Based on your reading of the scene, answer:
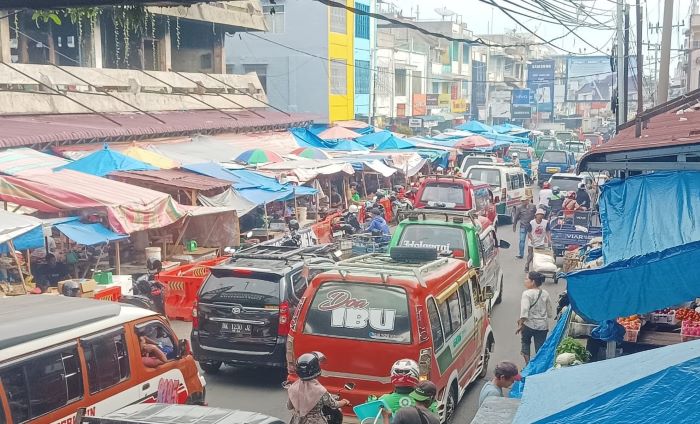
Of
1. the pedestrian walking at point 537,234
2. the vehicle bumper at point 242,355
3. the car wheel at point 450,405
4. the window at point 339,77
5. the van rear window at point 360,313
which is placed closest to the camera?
the van rear window at point 360,313

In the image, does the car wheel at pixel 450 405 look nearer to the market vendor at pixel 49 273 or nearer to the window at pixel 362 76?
the market vendor at pixel 49 273

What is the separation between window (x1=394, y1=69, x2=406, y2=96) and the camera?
62716mm

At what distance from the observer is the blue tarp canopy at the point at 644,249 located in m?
6.66

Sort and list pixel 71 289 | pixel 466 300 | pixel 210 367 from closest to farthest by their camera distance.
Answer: pixel 466 300, pixel 210 367, pixel 71 289

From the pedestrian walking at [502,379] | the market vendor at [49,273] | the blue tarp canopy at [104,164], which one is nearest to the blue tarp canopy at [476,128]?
the blue tarp canopy at [104,164]

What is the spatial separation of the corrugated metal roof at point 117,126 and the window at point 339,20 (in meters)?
15.6

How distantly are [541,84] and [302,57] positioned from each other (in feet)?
154

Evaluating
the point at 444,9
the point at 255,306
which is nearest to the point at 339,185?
the point at 255,306

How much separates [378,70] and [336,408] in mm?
50926

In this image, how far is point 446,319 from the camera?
371 inches

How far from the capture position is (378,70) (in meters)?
57.2

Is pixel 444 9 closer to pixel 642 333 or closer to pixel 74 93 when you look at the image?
pixel 74 93

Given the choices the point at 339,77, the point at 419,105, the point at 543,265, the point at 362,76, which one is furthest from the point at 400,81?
the point at 543,265

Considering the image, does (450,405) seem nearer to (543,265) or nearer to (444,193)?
(543,265)
